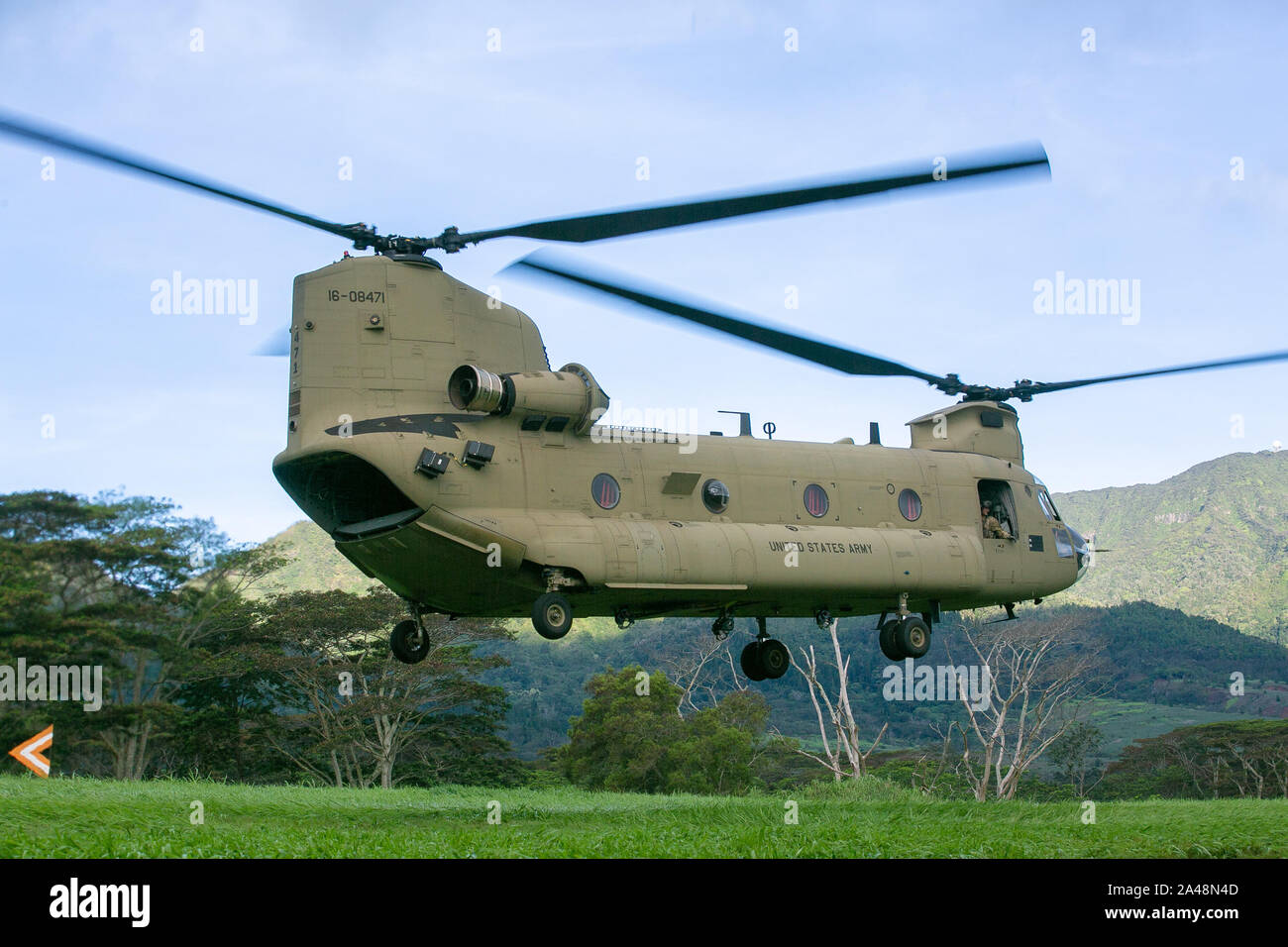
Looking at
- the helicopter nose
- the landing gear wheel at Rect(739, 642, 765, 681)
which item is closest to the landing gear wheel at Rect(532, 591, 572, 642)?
the landing gear wheel at Rect(739, 642, 765, 681)

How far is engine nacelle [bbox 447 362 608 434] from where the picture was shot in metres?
15.8

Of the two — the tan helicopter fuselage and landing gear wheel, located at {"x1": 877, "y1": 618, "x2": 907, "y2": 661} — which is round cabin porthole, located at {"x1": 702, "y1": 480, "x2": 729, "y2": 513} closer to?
the tan helicopter fuselage

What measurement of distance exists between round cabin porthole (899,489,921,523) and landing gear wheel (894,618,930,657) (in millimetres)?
1712

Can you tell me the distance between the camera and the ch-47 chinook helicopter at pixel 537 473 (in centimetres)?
1524

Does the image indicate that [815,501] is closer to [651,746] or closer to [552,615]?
[552,615]

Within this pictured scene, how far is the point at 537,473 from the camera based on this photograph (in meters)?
16.2

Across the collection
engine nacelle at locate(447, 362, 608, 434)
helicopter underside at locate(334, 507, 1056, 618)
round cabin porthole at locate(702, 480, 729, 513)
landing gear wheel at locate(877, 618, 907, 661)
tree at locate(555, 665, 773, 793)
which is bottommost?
tree at locate(555, 665, 773, 793)

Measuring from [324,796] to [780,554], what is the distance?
864 cm

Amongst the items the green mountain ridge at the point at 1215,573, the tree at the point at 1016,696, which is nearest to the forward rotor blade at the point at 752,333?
the tree at the point at 1016,696

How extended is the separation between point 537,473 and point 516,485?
38 centimetres

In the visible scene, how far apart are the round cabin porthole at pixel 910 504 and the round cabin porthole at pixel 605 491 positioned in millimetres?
5393

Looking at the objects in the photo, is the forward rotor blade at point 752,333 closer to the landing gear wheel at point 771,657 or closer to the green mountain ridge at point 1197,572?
the landing gear wheel at point 771,657
